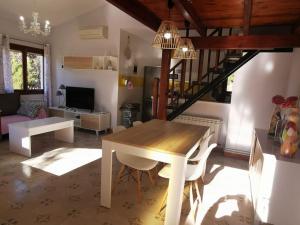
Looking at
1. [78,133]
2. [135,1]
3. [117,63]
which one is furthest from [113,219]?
[117,63]

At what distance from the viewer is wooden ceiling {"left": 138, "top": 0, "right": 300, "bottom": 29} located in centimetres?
254

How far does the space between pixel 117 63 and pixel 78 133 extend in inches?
79.5

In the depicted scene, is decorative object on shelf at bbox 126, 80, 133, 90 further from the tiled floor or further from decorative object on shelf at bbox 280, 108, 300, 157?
decorative object on shelf at bbox 280, 108, 300, 157

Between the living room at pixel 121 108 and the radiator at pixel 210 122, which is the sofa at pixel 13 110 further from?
the radiator at pixel 210 122

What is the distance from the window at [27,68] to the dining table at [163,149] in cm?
430

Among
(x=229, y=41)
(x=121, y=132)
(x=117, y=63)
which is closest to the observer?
(x=121, y=132)

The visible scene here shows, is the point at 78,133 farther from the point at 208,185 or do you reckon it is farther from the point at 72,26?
the point at 208,185

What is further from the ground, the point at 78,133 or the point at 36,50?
the point at 36,50

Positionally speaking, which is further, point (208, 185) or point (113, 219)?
point (208, 185)

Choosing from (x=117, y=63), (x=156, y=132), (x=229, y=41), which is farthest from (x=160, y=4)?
(x=117, y=63)

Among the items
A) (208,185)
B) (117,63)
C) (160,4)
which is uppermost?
(160,4)

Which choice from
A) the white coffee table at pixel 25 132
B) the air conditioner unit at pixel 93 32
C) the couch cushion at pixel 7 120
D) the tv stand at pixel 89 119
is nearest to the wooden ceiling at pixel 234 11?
the air conditioner unit at pixel 93 32

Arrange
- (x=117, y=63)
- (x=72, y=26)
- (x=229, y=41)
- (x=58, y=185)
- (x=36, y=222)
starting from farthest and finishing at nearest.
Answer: (x=72, y=26) → (x=117, y=63) → (x=229, y=41) → (x=58, y=185) → (x=36, y=222)

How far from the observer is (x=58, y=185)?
272cm
